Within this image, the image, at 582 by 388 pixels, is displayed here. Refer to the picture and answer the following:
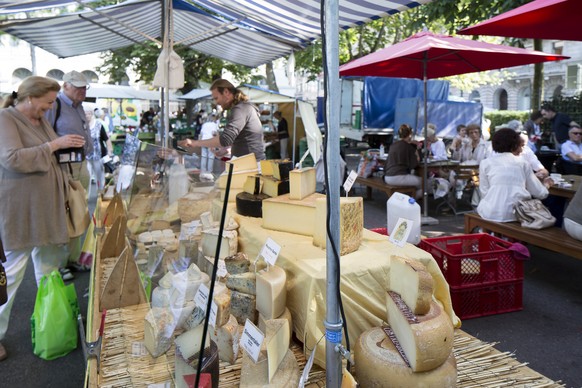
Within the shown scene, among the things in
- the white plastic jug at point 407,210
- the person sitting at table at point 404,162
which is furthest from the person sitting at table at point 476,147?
the white plastic jug at point 407,210

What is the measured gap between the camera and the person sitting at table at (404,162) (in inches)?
295

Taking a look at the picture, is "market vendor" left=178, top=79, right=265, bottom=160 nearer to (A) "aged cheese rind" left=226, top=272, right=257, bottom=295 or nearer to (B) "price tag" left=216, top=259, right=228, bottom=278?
(B) "price tag" left=216, top=259, right=228, bottom=278

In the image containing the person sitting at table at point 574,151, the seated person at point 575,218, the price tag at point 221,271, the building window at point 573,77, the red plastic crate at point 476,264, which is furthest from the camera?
the building window at point 573,77

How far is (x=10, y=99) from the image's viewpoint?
3.55 m

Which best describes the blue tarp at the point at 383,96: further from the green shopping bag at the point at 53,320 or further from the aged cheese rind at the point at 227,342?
the aged cheese rind at the point at 227,342

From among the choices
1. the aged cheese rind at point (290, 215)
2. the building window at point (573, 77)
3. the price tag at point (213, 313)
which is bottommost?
the price tag at point (213, 313)

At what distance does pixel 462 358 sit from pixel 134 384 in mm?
1357

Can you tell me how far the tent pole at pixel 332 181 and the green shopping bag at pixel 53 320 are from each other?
233 centimetres

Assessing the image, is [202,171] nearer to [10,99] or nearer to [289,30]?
[10,99]

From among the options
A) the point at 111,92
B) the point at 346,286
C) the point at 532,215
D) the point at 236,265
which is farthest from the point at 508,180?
the point at 111,92

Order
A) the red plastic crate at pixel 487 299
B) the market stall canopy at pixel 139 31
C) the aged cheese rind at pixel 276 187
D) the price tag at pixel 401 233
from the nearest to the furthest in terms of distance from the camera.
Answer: the price tag at pixel 401 233, the aged cheese rind at pixel 276 187, the red plastic crate at pixel 487 299, the market stall canopy at pixel 139 31

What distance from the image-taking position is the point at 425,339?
Answer: 5.08 feet

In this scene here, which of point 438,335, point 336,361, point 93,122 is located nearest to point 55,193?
point 336,361

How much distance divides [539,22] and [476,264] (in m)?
2.85
